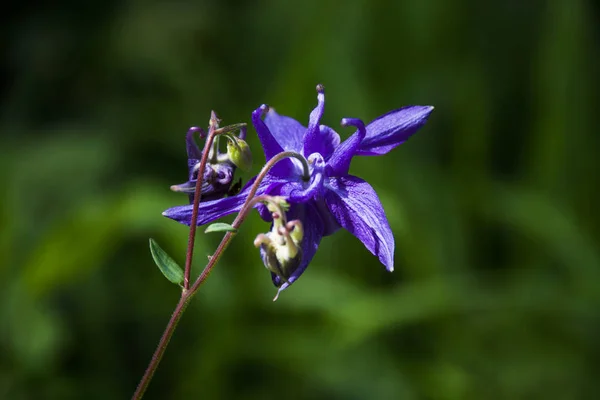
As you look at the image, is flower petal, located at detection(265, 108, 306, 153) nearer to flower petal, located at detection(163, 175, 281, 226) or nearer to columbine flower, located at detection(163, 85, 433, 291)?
columbine flower, located at detection(163, 85, 433, 291)

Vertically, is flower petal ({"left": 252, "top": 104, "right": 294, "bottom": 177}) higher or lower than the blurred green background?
higher

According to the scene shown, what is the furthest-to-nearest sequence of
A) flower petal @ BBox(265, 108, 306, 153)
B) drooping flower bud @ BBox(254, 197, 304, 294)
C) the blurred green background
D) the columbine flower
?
the blurred green background < flower petal @ BBox(265, 108, 306, 153) < the columbine flower < drooping flower bud @ BBox(254, 197, 304, 294)

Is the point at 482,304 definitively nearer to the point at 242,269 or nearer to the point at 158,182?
the point at 242,269

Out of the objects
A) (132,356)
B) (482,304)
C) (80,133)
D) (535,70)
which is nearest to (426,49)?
(535,70)

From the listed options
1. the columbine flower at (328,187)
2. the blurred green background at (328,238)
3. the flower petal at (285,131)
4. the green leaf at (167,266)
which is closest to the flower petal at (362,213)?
the columbine flower at (328,187)

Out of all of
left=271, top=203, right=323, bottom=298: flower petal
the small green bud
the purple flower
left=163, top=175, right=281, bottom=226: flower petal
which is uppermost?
the small green bud

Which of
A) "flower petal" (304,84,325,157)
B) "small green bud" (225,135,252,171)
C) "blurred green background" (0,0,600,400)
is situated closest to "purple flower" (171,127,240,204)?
"small green bud" (225,135,252,171)

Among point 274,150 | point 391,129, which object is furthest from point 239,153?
point 391,129
